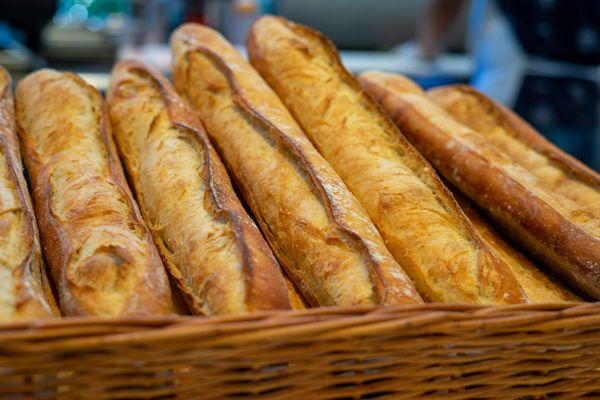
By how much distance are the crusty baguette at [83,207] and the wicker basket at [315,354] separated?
0.46 ft

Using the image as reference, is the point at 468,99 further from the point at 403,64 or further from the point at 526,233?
the point at 403,64

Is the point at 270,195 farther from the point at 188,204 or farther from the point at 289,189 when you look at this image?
the point at 188,204

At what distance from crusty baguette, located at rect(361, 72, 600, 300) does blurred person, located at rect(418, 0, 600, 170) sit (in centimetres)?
175

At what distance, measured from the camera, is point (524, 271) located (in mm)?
1305

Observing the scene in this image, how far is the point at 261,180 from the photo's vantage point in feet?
4.28

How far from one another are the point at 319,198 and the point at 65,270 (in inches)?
18.6

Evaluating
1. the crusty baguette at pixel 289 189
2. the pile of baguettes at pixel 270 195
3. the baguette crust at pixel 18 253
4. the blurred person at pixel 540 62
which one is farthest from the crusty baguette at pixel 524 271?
the blurred person at pixel 540 62

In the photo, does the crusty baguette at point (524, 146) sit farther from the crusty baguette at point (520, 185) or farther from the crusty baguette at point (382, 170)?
the crusty baguette at point (382, 170)

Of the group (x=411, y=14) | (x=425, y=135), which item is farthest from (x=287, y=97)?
(x=411, y=14)

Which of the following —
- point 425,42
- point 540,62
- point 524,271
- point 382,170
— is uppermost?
point 382,170

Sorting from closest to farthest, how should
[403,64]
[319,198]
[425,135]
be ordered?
[319,198]
[425,135]
[403,64]

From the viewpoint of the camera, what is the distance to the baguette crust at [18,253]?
0.92m

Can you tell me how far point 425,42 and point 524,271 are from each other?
290 cm

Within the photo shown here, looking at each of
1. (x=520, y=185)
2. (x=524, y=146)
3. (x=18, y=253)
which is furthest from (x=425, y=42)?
(x=18, y=253)
